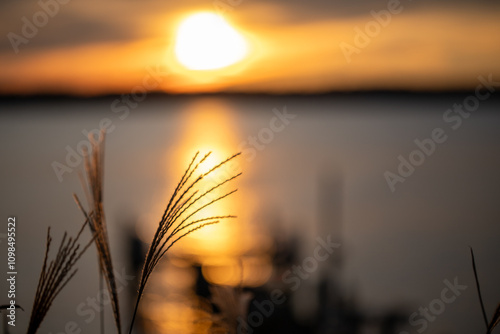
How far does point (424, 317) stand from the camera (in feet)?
32.6

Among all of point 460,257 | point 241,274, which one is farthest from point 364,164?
point 241,274

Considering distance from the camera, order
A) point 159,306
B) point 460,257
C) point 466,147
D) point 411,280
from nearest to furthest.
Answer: point 159,306 < point 411,280 < point 460,257 < point 466,147

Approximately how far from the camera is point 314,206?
20609 mm

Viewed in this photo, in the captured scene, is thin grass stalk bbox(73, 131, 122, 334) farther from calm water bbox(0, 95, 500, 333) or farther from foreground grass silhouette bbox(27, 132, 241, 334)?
calm water bbox(0, 95, 500, 333)

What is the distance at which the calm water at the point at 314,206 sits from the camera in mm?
9688

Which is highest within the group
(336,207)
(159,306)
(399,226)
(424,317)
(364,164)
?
(364,164)

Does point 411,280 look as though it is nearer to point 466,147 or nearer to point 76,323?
point 76,323

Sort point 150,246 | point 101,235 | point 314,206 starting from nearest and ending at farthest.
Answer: point 150,246 < point 101,235 < point 314,206

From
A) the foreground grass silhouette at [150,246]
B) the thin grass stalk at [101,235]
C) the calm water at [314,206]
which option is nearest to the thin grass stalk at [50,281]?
the foreground grass silhouette at [150,246]

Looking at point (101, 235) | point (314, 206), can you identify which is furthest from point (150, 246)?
point (314, 206)

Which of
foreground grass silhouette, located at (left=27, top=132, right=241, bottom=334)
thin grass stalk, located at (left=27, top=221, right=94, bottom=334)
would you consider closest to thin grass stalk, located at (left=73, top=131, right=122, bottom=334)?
foreground grass silhouette, located at (left=27, top=132, right=241, bottom=334)

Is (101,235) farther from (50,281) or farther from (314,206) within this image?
(314,206)

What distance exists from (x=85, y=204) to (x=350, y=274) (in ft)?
20.4

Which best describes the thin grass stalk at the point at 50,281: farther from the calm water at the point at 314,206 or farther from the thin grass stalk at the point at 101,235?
the calm water at the point at 314,206
